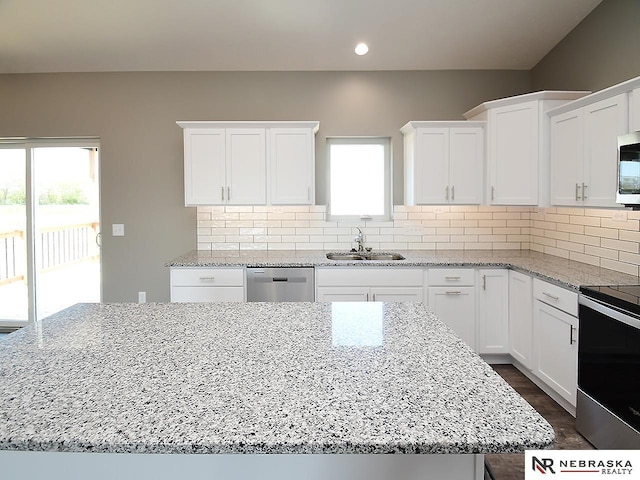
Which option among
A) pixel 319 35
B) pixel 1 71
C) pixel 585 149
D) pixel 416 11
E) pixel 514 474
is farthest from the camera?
pixel 1 71

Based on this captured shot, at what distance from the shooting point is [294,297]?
365 centimetres

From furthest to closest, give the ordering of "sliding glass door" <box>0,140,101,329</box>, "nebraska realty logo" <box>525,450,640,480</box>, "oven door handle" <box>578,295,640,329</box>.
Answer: "sliding glass door" <box>0,140,101,329</box> → "oven door handle" <box>578,295,640,329</box> → "nebraska realty logo" <box>525,450,640,480</box>

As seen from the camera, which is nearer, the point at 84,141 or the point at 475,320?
the point at 475,320

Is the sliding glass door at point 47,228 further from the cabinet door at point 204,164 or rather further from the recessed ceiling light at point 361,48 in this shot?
the recessed ceiling light at point 361,48

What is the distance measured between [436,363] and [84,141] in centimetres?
436

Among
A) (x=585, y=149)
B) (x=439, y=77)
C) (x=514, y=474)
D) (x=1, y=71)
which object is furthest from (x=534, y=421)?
(x=1, y=71)

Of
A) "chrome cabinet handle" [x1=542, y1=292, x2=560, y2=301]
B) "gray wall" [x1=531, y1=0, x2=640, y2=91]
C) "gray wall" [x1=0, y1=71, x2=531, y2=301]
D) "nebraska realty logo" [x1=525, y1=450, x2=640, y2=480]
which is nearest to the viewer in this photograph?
"nebraska realty logo" [x1=525, y1=450, x2=640, y2=480]

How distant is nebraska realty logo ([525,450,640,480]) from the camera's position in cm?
110

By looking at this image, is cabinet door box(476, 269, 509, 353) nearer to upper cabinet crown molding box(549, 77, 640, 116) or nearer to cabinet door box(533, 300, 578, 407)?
cabinet door box(533, 300, 578, 407)

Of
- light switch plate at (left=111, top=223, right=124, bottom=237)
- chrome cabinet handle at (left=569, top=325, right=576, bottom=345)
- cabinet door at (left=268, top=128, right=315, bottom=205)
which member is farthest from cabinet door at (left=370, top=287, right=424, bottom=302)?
light switch plate at (left=111, top=223, right=124, bottom=237)

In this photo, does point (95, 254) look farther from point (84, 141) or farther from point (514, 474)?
point (514, 474)

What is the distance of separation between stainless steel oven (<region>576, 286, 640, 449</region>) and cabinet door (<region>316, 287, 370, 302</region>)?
160cm

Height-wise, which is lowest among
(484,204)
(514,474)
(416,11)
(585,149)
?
(514,474)

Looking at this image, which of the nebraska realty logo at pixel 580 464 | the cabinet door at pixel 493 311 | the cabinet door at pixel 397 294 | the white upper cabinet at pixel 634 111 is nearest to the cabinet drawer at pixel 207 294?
the cabinet door at pixel 397 294
